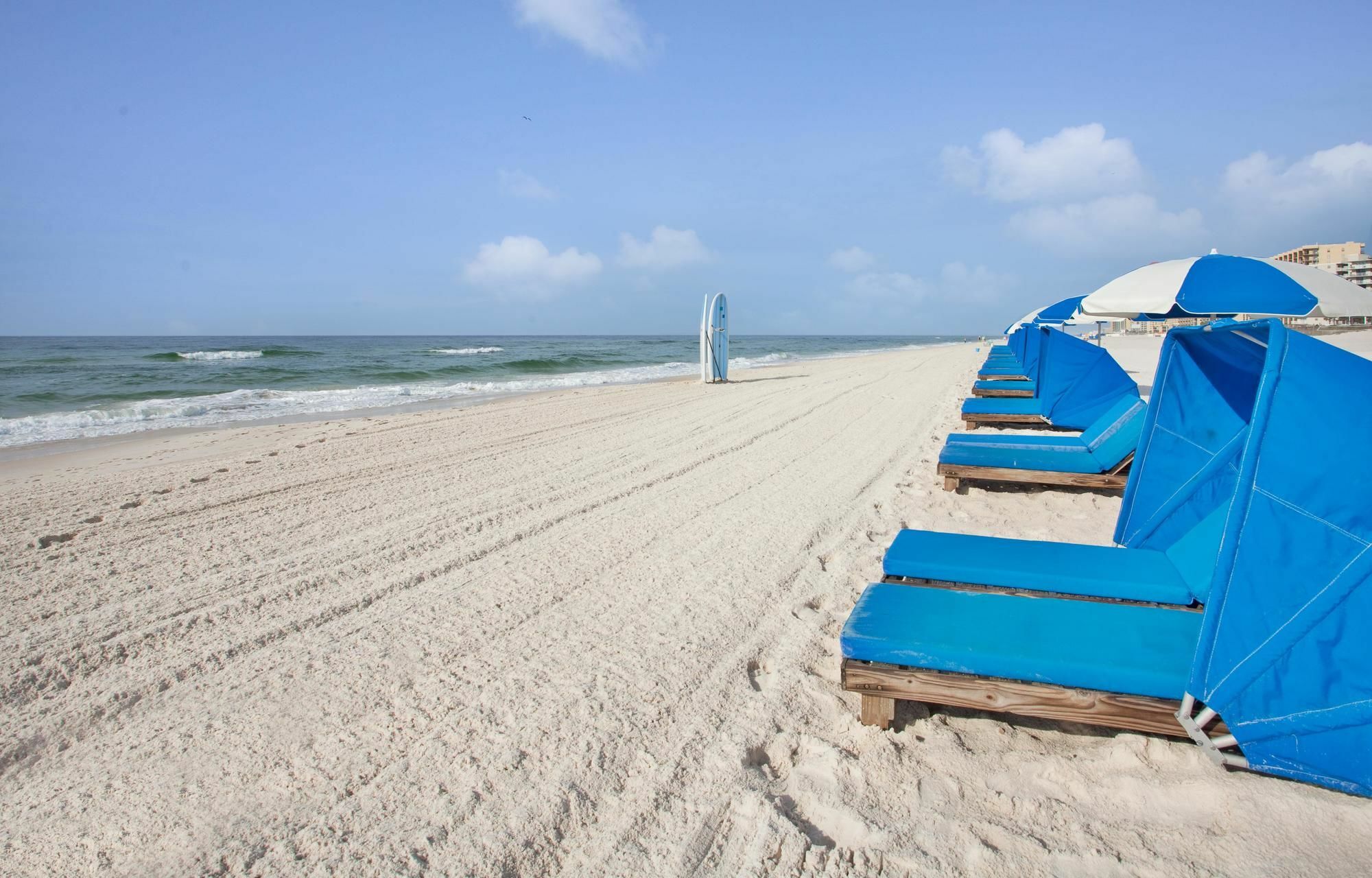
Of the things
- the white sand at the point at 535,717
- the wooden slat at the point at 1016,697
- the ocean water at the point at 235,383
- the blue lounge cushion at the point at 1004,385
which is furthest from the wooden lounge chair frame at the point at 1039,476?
the ocean water at the point at 235,383

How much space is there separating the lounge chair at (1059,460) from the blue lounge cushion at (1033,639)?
3.08 metres

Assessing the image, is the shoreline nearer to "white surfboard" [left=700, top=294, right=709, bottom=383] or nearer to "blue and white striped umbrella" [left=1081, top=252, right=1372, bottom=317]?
"white surfboard" [left=700, top=294, right=709, bottom=383]

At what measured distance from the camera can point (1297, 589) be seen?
2145 mm

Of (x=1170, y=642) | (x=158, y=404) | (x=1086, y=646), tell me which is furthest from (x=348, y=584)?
(x=158, y=404)

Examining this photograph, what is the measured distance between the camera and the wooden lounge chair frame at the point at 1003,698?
2.29 m

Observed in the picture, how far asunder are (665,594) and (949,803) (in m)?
1.91

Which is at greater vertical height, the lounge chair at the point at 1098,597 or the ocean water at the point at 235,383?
the lounge chair at the point at 1098,597

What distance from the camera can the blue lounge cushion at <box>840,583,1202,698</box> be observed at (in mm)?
2348

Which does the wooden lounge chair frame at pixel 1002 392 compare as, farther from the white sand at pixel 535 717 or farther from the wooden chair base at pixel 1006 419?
the white sand at pixel 535 717

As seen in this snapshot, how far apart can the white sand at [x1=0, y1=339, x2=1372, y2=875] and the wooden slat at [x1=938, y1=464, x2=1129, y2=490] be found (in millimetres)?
166

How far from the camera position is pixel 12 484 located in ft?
22.4

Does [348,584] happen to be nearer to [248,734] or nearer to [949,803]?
[248,734]

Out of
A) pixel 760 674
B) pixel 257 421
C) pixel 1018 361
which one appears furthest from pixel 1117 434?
pixel 257 421

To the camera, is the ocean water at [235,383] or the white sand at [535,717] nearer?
the white sand at [535,717]
